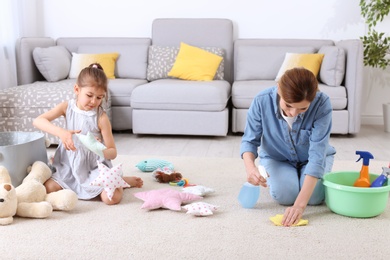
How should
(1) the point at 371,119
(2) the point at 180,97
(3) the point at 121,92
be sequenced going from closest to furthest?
(2) the point at 180,97
(3) the point at 121,92
(1) the point at 371,119

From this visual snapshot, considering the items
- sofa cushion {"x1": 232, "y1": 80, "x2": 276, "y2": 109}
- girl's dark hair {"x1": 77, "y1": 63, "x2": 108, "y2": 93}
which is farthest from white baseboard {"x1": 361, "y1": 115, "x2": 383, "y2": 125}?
girl's dark hair {"x1": 77, "y1": 63, "x2": 108, "y2": 93}

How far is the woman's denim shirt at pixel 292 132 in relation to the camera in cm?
220

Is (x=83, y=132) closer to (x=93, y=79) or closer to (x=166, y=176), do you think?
(x=93, y=79)

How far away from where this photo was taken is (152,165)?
2947mm

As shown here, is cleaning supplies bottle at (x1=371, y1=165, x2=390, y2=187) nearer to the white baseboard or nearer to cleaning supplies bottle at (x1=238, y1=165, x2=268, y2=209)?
cleaning supplies bottle at (x1=238, y1=165, x2=268, y2=209)

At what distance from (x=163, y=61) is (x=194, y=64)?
31 centimetres

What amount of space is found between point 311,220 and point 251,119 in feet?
1.64

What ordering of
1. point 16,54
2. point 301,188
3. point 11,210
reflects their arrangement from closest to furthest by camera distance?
point 11,210, point 301,188, point 16,54

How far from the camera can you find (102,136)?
2.49 meters

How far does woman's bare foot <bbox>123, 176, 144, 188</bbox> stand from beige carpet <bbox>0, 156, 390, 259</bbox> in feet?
0.56

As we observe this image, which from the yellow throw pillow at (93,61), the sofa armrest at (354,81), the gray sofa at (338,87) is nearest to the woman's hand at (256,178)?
the gray sofa at (338,87)

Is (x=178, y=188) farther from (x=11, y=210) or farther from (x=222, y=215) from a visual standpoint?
(x=11, y=210)

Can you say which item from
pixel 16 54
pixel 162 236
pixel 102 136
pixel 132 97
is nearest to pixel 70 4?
pixel 16 54

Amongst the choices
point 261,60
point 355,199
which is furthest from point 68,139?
point 261,60
